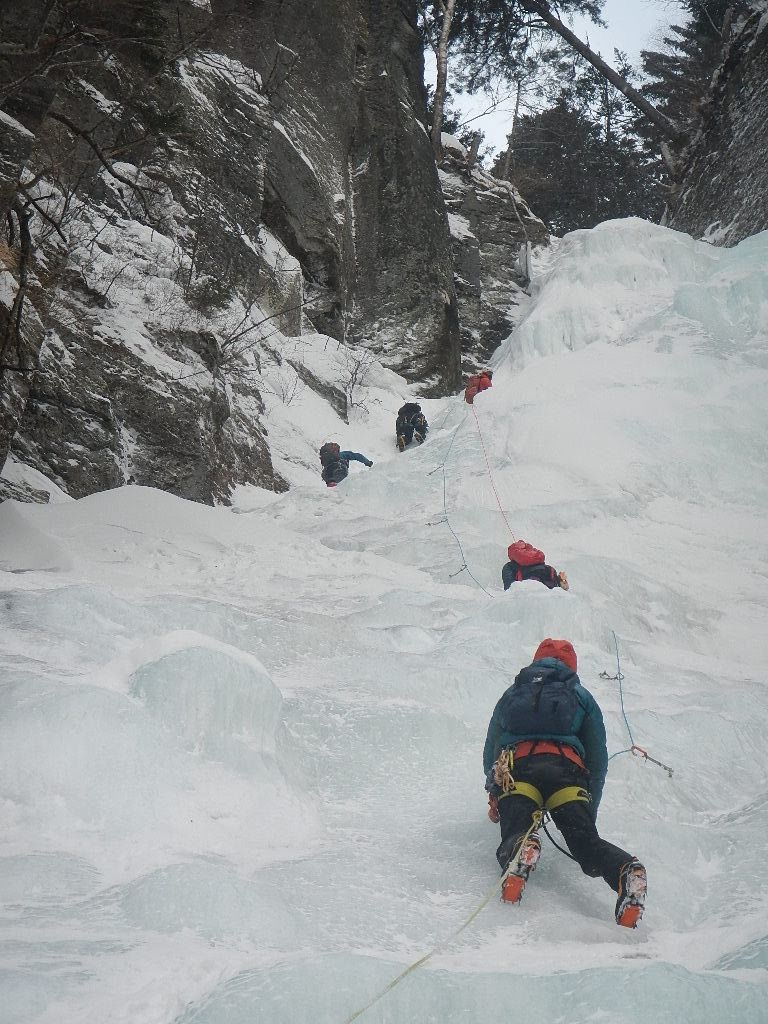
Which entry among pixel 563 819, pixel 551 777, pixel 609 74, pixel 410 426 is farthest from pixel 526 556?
pixel 609 74

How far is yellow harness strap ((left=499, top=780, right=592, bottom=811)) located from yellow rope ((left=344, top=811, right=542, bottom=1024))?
8 cm

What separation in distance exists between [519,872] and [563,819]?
308 millimetres

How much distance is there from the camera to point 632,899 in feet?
8.98

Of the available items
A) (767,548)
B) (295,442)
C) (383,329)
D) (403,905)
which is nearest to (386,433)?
(295,442)

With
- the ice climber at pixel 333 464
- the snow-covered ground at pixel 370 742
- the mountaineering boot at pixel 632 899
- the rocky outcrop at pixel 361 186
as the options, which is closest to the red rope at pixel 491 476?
the snow-covered ground at pixel 370 742

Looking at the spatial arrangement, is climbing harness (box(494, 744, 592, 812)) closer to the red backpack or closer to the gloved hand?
the gloved hand

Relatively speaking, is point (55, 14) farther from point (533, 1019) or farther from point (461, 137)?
point (461, 137)

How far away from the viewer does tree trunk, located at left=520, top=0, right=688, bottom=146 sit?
56.9 ft

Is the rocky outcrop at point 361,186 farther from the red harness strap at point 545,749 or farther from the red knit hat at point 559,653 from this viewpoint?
the red harness strap at point 545,749

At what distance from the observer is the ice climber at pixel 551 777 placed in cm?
287

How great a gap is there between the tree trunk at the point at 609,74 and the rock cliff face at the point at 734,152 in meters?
1.11

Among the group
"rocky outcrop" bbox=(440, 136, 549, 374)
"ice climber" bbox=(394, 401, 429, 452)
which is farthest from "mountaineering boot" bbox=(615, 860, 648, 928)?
"rocky outcrop" bbox=(440, 136, 549, 374)

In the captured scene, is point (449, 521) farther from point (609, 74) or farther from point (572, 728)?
point (609, 74)

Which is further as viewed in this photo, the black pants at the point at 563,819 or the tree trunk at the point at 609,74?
the tree trunk at the point at 609,74
